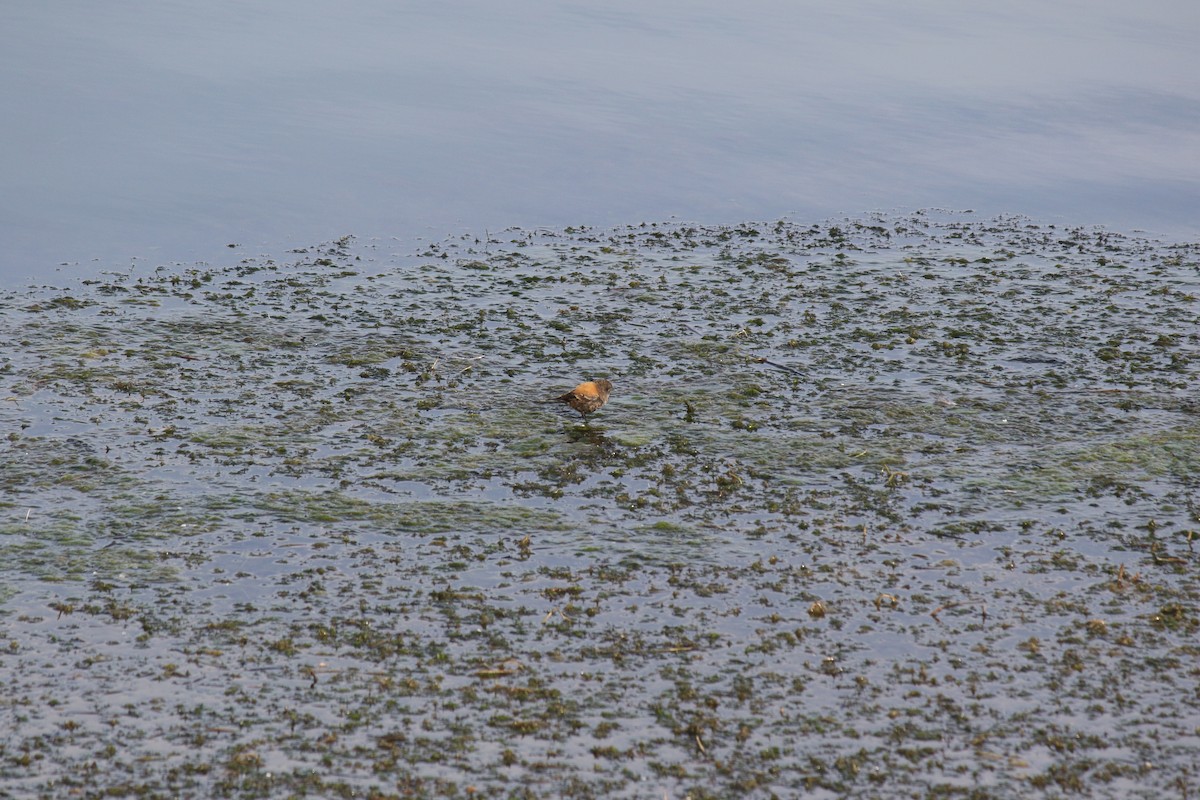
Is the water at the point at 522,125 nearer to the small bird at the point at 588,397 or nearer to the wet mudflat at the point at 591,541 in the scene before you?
the wet mudflat at the point at 591,541

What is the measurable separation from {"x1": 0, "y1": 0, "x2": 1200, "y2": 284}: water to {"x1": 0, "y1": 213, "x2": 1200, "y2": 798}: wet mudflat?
406cm

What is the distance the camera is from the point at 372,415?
32.0 ft

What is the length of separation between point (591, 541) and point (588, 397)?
76.6 inches

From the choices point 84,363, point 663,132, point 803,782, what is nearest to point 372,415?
point 84,363

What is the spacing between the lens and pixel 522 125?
2311 cm

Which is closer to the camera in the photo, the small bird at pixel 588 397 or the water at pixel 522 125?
the small bird at pixel 588 397

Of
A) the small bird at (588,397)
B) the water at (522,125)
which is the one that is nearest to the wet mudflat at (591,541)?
the small bird at (588,397)

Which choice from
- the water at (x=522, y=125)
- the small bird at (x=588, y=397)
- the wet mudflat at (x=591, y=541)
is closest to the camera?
the wet mudflat at (x=591, y=541)

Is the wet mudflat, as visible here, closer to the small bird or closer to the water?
the small bird

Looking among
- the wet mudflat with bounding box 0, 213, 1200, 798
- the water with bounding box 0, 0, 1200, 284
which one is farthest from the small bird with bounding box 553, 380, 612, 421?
the water with bounding box 0, 0, 1200, 284

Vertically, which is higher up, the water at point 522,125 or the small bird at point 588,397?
the water at point 522,125

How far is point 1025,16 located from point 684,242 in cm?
3057

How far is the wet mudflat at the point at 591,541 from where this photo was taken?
19.4 feet

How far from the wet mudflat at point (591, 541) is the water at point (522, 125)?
160 inches
